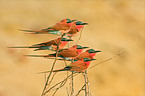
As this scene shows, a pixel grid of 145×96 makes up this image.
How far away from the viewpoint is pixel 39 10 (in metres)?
6.68

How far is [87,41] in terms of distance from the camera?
6.23 meters

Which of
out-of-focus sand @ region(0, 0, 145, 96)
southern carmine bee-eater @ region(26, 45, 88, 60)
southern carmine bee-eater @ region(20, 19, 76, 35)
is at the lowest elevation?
southern carmine bee-eater @ region(26, 45, 88, 60)

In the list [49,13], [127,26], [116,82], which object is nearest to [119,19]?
[127,26]

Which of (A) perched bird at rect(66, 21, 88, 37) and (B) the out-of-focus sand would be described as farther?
(B) the out-of-focus sand

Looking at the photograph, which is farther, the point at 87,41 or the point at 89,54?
the point at 87,41

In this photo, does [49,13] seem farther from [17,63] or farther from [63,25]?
[63,25]

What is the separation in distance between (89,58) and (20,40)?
4.31m

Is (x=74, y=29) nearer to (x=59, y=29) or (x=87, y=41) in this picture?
(x=59, y=29)

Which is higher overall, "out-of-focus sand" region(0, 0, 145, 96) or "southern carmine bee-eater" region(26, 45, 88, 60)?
"out-of-focus sand" region(0, 0, 145, 96)

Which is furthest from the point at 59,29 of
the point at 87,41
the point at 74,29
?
the point at 87,41

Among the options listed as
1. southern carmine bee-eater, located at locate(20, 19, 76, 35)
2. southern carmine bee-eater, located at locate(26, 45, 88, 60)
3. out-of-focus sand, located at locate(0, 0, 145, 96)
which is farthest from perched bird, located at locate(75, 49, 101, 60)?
out-of-focus sand, located at locate(0, 0, 145, 96)

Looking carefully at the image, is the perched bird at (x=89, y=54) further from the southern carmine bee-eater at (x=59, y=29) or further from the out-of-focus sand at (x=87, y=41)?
the out-of-focus sand at (x=87, y=41)

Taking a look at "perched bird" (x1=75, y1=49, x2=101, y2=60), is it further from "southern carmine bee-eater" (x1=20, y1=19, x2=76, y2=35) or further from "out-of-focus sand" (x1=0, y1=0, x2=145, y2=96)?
"out-of-focus sand" (x1=0, y1=0, x2=145, y2=96)

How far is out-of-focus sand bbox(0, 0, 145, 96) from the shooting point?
15.9 ft
